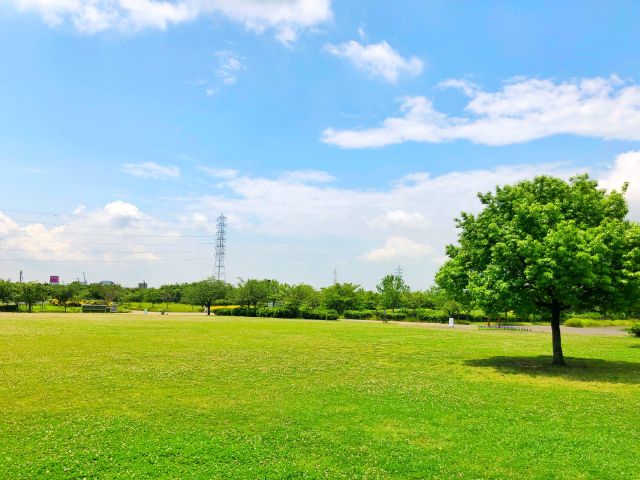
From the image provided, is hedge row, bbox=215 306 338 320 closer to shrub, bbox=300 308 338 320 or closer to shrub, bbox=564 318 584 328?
shrub, bbox=300 308 338 320

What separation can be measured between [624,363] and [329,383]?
19389 mm

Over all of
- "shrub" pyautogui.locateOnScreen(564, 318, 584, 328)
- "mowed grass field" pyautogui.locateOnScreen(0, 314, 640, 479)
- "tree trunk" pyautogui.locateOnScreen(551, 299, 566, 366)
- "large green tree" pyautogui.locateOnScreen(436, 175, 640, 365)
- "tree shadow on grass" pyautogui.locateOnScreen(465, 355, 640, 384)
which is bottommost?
"shrub" pyautogui.locateOnScreen(564, 318, 584, 328)

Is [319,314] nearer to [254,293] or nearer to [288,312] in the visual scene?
[288,312]

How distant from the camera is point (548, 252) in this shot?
22203 mm

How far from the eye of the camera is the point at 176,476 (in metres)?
10.0

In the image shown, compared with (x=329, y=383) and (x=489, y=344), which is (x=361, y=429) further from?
(x=489, y=344)

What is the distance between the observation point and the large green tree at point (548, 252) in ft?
72.6

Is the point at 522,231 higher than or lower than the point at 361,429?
higher

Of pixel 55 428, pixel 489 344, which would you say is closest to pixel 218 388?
pixel 55 428

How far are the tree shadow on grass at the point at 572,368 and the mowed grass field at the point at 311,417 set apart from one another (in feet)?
0.45

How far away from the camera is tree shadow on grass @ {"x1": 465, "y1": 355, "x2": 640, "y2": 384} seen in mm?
22156

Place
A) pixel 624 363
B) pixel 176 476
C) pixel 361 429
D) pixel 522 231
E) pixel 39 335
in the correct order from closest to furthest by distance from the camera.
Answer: pixel 176 476
pixel 361 429
pixel 522 231
pixel 624 363
pixel 39 335

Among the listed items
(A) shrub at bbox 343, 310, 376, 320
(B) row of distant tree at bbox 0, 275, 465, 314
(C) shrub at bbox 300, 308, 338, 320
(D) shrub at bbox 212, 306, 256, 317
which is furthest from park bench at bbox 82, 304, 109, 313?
(A) shrub at bbox 343, 310, 376, 320

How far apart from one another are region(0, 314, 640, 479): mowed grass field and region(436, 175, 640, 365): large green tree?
3.95 metres
